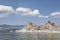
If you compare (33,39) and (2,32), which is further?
(2,32)

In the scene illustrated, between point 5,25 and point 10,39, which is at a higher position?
point 5,25

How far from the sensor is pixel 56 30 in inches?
459

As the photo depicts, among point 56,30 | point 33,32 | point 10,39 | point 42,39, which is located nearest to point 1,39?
point 10,39

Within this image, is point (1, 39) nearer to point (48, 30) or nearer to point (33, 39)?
point (33, 39)

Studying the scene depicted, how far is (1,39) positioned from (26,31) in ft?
11.4

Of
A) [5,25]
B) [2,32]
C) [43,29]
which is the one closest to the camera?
[5,25]

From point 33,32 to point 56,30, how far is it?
1.47 m

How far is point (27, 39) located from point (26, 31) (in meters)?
3.41

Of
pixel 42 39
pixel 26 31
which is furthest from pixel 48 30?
pixel 42 39

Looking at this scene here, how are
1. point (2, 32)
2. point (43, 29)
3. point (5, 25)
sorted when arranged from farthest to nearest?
point (43, 29) < point (2, 32) < point (5, 25)

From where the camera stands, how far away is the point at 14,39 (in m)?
9.04

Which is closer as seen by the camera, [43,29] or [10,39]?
[10,39]

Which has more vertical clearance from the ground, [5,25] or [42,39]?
[5,25]

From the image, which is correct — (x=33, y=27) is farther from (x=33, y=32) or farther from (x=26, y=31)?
(x=26, y=31)
